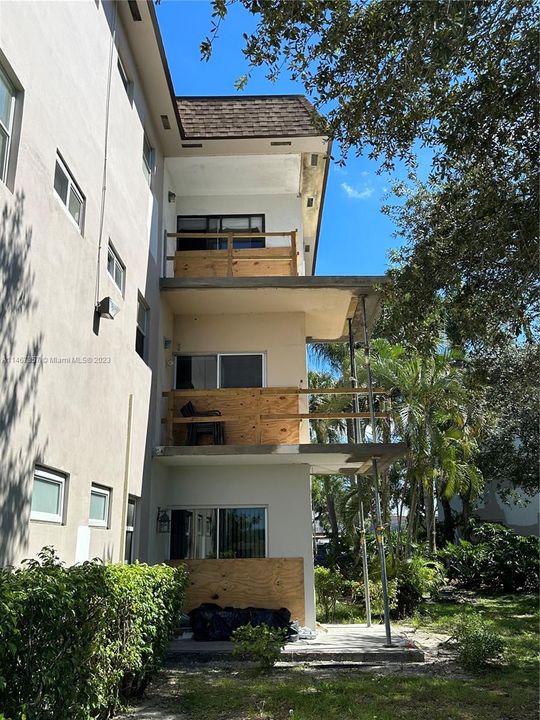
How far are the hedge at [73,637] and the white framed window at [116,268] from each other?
4566mm

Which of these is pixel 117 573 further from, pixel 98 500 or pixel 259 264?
pixel 259 264

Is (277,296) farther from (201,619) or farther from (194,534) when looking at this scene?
(201,619)

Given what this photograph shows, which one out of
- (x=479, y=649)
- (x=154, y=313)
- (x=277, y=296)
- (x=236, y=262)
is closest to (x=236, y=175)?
(x=236, y=262)

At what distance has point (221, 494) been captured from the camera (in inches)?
518

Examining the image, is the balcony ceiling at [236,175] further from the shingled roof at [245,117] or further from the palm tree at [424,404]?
the palm tree at [424,404]

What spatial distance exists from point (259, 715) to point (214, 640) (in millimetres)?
4741

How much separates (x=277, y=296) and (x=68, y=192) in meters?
6.56

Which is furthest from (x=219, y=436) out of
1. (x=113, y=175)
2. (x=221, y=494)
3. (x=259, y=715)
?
(x=259, y=715)

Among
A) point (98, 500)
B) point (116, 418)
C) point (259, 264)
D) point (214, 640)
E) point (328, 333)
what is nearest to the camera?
point (98, 500)

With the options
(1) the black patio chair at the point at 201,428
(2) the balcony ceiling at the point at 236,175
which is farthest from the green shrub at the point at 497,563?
(2) the balcony ceiling at the point at 236,175

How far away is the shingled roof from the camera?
14266 millimetres

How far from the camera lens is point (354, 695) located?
7844 mm

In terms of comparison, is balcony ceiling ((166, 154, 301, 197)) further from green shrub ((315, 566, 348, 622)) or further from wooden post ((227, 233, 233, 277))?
green shrub ((315, 566, 348, 622))

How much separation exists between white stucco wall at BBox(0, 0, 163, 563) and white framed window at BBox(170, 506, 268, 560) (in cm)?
246
